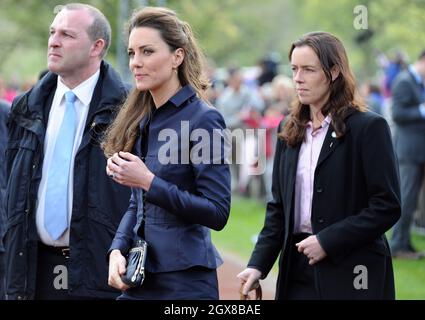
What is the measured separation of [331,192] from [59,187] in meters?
1.67

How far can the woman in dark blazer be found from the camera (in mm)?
4930

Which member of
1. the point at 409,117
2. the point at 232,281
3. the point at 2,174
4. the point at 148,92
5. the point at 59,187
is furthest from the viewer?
the point at 409,117

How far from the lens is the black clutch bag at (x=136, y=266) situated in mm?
4477

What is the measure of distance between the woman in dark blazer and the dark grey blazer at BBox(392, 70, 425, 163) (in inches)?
289

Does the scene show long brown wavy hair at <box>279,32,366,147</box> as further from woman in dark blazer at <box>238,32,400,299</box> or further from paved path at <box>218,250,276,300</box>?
paved path at <box>218,250,276,300</box>

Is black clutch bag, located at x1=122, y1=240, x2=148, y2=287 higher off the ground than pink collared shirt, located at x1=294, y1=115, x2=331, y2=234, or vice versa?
pink collared shirt, located at x1=294, y1=115, x2=331, y2=234

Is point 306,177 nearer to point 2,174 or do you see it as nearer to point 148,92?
point 148,92

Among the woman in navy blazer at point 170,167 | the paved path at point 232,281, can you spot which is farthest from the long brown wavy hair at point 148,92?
the paved path at point 232,281

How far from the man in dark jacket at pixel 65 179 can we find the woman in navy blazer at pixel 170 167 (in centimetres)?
79

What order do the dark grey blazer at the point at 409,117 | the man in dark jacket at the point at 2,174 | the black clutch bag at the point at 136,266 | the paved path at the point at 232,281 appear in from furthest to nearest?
the dark grey blazer at the point at 409,117
the paved path at the point at 232,281
the man in dark jacket at the point at 2,174
the black clutch bag at the point at 136,266

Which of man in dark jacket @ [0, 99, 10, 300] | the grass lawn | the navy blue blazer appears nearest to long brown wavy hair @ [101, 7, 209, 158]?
the navy blue blazer

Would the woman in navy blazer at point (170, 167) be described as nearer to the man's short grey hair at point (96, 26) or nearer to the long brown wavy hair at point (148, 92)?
the long brown wavy hair at point (148, 92)

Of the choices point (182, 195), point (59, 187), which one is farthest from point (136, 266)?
point (59, 187)

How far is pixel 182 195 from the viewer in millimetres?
4465
